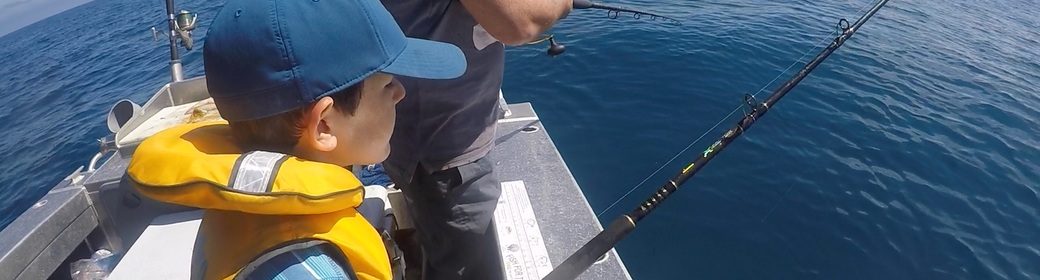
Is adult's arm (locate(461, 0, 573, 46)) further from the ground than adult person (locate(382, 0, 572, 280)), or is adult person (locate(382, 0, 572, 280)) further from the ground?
adult's arm (locate(461, 0, 573, 46))

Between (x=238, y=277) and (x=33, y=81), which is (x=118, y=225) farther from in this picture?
(x=33, y=81)

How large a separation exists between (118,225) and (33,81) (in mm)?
15051

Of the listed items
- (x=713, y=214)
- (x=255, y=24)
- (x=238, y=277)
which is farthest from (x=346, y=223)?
(x=713, y=214)

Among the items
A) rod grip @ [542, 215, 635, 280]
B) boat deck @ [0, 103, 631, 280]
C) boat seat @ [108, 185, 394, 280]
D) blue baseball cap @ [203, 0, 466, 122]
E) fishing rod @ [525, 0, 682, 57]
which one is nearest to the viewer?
blue baseball cap @ [203, 0, 466, 122]

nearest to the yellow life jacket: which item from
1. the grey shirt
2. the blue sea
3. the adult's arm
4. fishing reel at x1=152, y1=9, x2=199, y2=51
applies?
the adult's arm

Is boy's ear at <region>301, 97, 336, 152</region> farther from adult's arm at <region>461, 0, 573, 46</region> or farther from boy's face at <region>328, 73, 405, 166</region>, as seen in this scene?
adult's arm at <region>461, 0, 573, 46</region>

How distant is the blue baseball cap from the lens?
1054 millimetres

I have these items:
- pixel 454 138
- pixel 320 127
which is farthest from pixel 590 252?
pixel 320 127

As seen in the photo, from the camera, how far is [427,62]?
134 centimetres

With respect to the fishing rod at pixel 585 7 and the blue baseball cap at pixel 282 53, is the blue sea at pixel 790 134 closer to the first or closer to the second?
the fishing rod at pixel 585 7

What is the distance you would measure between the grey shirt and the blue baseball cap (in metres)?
0.59

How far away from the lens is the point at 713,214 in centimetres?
460

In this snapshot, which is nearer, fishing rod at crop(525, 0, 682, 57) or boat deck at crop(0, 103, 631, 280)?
boat deck at crop(0, 103, 631, 280)

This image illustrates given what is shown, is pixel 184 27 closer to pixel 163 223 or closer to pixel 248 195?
pixel 163 223
